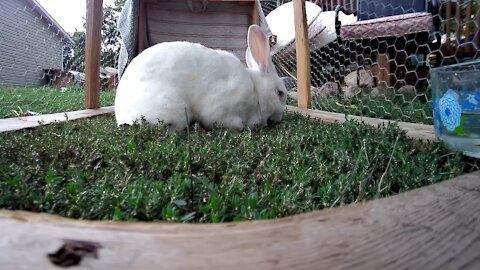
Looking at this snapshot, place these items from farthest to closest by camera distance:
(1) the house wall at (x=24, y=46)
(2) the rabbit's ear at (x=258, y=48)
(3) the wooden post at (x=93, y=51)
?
(1) the house wall at (x=24, y=46), (3) the wooden post at (x=93, y=51), (2) the rabbit's ear at (x=258, y=48)

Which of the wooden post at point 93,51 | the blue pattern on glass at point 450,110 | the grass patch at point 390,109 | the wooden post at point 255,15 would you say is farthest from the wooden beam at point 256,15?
the blue pattern on glass at point 450,110

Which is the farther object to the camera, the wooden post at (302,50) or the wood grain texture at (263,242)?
the wooden post at (302,50)

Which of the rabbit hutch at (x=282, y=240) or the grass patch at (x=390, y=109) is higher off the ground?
the grass patch at (x=390, y=109)

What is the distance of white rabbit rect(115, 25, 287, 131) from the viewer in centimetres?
118

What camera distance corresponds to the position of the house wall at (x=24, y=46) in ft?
18.2

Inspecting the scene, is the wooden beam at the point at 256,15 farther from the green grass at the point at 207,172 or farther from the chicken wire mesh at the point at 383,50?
the green grass at the point at 207,172

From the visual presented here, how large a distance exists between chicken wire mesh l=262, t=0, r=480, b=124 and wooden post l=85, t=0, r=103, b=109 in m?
1.10

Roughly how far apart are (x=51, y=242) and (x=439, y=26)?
224 centimetres

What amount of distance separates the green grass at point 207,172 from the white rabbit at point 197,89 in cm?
12

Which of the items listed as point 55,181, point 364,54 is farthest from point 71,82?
point 55,181

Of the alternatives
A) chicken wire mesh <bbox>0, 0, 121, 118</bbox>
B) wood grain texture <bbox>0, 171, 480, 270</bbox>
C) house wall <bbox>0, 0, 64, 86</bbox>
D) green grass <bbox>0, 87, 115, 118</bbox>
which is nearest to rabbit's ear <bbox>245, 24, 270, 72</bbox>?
green grass <bbox>0, 87, 115, 118</bbox>

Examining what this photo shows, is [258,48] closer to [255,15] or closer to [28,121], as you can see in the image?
[28,121]

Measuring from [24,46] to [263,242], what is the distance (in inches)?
287

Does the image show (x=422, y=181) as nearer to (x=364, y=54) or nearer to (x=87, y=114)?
(x=87, y=114)
